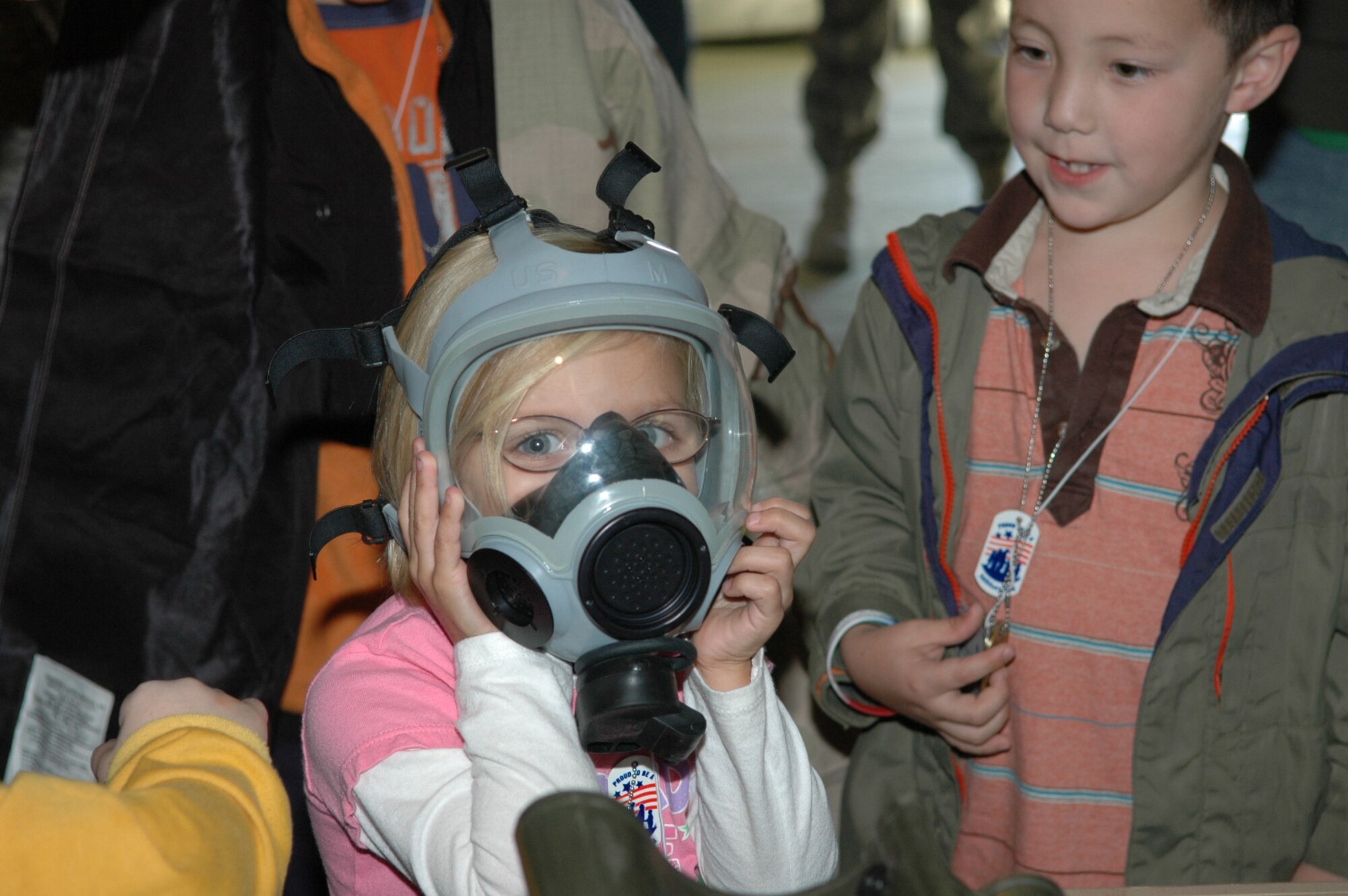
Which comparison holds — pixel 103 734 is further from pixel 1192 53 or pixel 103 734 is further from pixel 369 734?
pixel 1192 53

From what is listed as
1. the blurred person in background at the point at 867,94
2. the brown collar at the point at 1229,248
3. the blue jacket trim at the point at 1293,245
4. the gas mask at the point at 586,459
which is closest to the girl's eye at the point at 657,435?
the gas mask at the point at 586,459

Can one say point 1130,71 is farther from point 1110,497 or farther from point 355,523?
point 355,523

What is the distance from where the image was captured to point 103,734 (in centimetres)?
160

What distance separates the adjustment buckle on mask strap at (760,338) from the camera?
1.26 meters

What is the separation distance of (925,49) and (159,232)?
27.5 ft

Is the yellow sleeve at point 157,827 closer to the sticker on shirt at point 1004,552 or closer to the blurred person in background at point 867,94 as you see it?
the sticker on shirt at point 1004,552

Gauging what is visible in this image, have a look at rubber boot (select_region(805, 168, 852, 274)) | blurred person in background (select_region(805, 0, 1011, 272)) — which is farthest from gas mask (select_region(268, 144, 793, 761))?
rubber boot (select_region(805, 168, 852, 274))

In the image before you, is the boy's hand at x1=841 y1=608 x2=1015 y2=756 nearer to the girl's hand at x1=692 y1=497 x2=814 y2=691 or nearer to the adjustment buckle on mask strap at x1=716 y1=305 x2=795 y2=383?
the girl's hand at x1=692 y1=497 x2=814 y2=691

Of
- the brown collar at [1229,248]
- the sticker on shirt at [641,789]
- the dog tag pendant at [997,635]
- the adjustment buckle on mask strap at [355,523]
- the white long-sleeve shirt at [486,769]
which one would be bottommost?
the dog tag pendant at [997,635]

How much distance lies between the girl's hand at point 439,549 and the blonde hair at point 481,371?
0.04 meters

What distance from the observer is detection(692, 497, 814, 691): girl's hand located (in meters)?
1.23

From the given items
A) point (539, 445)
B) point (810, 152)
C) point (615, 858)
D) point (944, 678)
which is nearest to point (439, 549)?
point (539, 445)

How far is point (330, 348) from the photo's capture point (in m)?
A: 1.23

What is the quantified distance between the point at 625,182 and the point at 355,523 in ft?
1.37
